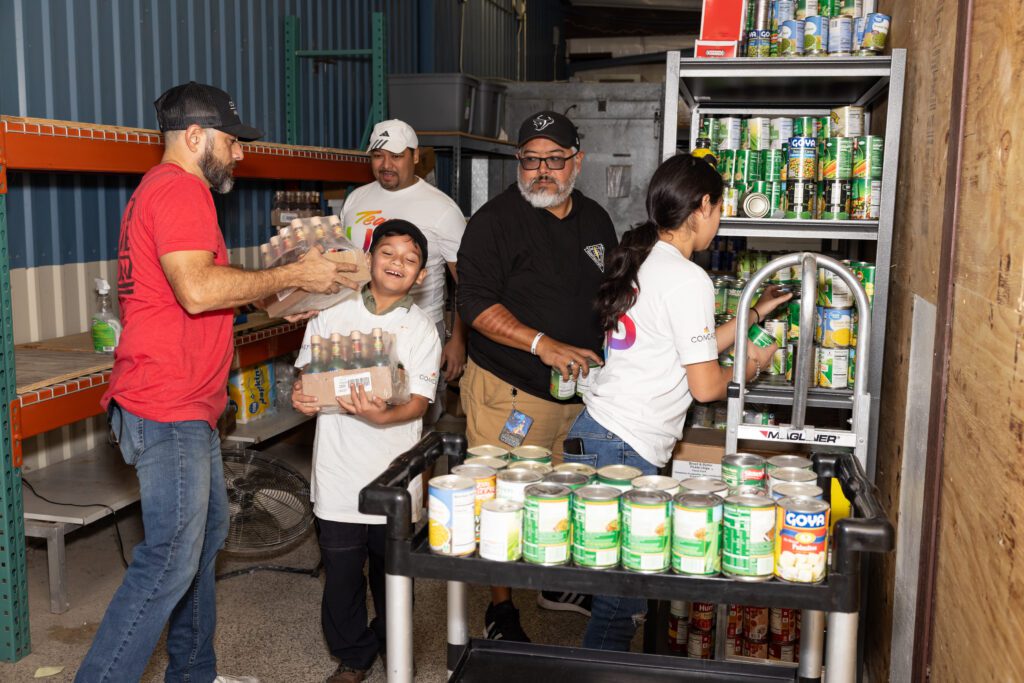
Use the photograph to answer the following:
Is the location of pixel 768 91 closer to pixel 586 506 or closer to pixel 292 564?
pixel 586 506

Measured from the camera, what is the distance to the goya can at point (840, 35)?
3.37 metres

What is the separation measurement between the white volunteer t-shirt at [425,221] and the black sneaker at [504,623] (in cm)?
150

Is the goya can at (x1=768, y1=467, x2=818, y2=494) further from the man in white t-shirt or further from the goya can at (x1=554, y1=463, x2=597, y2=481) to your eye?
the man in white t-shirt

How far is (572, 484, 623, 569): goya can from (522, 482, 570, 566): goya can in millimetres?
26

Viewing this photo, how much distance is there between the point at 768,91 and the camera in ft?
12.5

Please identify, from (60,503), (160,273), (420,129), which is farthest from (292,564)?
(420,129)

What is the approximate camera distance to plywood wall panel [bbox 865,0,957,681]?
108 inches

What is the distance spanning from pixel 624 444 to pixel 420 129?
4.50m

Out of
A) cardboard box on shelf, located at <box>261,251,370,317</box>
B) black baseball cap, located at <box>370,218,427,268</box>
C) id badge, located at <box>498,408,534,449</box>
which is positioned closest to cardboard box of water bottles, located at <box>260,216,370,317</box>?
cardboard box on shelf, located at <box>261,251,370,317</box>

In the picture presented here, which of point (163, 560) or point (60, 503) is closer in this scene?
point (163, 560)

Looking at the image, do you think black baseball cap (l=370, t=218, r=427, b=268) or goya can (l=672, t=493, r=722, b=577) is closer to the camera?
goya can (l=672, t=493, r=722, b=577)

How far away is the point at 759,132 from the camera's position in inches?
138

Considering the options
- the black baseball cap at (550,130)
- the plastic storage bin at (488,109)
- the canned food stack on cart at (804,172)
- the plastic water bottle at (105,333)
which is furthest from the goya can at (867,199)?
the plastic storage bin at (488,109)

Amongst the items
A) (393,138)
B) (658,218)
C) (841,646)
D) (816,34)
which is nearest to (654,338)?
(658,218)
